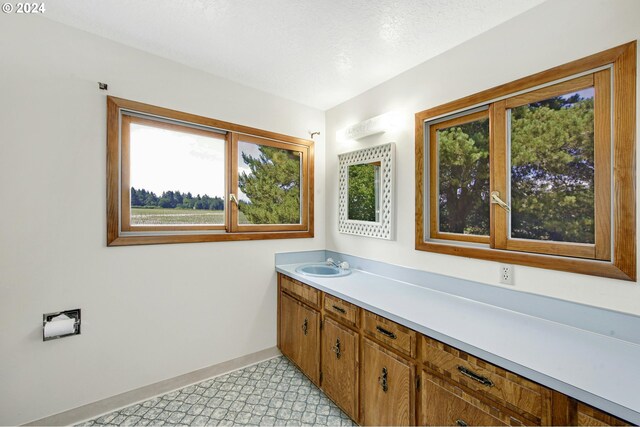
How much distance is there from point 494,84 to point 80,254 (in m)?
2.80

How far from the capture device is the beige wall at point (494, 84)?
4.01 feet

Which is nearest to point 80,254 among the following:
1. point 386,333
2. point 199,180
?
point 199,180

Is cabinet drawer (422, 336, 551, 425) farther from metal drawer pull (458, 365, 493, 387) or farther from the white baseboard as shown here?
the white baseboard

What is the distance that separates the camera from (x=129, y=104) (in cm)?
188

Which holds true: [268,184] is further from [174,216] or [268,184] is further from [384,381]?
[384,381]

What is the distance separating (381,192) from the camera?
89.9 inches

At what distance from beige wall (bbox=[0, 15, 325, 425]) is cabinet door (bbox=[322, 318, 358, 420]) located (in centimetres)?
94

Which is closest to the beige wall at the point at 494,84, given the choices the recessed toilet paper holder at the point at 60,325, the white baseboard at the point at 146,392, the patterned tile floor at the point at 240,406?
the patterned tile floor at the point at 240,406

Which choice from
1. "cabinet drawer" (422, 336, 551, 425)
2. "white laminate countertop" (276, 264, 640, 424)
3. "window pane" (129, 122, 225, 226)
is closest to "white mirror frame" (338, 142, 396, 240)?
"white laminate countertop" (276, 264, 640, 424)

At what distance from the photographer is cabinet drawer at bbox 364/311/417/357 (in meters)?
1.39

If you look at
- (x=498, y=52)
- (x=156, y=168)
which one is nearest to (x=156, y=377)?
(x=156, y=168)

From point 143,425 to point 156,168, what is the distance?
175 centimetres

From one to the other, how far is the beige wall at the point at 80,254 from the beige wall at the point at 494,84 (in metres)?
1.40

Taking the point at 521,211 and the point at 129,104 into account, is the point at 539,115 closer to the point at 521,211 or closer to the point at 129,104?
the point at 521,211
